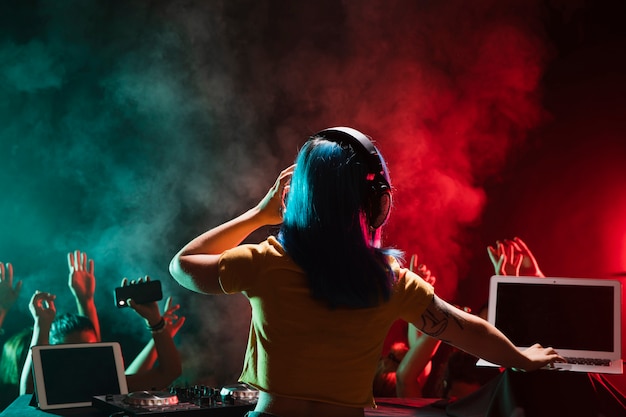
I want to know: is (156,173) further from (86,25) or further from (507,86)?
(507,86)

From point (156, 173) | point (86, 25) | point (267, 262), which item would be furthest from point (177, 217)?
point (267, 262)

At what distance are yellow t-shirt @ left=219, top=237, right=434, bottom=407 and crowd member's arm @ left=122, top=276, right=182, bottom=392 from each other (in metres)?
2.16

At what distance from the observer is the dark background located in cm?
364

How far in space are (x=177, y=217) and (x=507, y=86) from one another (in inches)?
81.8

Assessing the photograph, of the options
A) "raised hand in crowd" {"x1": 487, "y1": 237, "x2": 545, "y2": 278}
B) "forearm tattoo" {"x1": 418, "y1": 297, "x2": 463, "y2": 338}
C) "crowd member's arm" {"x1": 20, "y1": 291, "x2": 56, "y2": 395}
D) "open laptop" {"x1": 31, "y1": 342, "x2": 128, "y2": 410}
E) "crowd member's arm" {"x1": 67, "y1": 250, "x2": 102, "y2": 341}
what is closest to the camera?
"forearm tattoo" {"x1": 418, "y1": 297, "x2": 463, "y2": 338}

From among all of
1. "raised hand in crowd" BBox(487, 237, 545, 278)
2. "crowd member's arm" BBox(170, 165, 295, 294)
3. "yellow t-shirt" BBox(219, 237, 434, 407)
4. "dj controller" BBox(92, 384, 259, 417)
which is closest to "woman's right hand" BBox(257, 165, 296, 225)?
"crowd member's arm" BBox(170, 165, 295, 294)

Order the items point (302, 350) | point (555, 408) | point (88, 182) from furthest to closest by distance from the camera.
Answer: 1. point (88, 182)
2. point (555, 408)
3. point (302, 350)

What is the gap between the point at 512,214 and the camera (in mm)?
4375

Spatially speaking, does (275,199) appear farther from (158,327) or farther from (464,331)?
(158,327)

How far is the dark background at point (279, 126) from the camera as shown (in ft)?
11.9

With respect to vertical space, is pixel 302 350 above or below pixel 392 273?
below

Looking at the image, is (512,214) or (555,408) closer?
(555,408)

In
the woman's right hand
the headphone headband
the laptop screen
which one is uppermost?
the headphone headband

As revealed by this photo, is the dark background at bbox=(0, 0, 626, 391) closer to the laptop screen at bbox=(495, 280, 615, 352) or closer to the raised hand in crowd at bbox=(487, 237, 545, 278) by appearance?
the raised hand in crowd at bbox=(487, 237, 545, 278)
